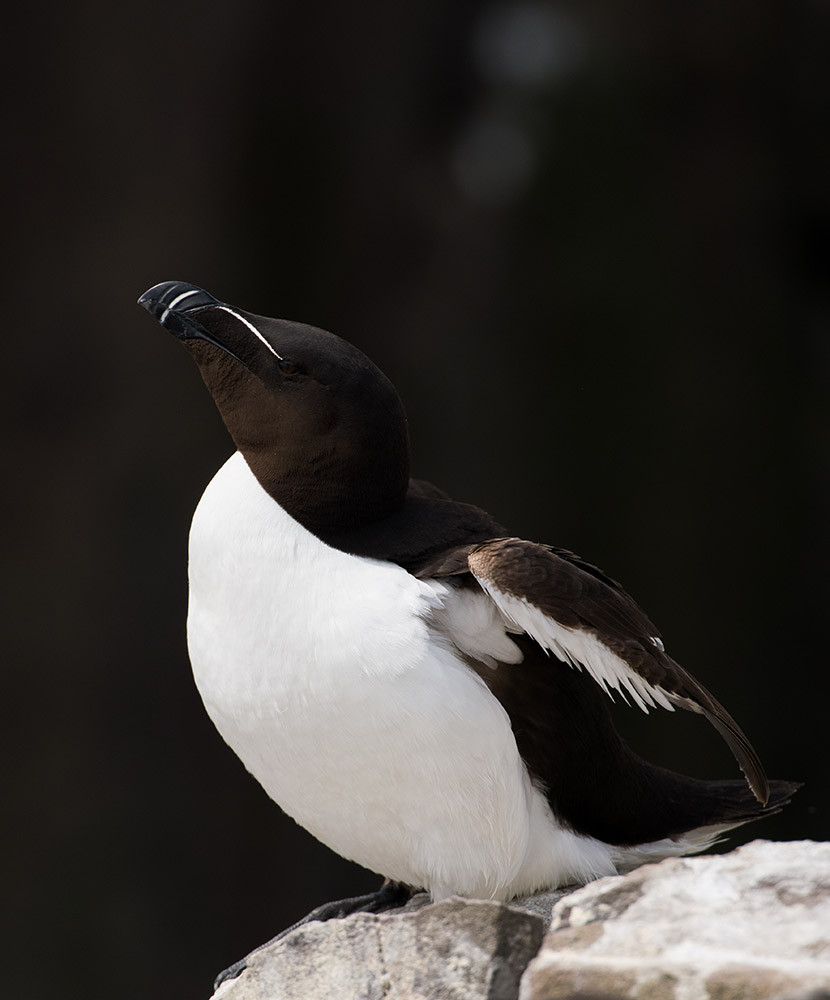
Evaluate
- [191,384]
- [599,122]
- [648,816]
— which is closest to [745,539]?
[599,122]

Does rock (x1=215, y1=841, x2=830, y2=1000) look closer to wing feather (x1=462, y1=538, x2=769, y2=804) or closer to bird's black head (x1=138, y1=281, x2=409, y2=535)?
wing feather (x1=462, y1=538, x2=769, y2=804)

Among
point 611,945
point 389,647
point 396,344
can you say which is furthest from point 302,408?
point 396,344

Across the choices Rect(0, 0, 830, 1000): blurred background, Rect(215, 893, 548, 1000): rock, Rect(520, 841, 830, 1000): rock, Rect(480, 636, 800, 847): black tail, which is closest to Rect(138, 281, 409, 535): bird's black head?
Rect(480, 636, 800, 847): black tail

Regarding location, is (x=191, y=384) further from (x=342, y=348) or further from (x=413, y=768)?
(x=413, y=768)

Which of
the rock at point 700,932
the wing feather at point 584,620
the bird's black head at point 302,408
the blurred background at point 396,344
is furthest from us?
the blurred background at point 396,344

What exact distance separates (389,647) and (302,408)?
331 mm

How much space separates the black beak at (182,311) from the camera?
1.64 metres

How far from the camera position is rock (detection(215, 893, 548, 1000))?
1.33 m

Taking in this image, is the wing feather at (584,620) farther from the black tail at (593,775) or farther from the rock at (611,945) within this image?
the rock at (611,945)

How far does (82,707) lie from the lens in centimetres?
346

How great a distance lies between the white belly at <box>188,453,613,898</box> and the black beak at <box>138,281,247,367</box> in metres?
0.20

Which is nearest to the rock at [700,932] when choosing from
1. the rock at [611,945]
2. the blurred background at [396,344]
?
the rock at [611,945]

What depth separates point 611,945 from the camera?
1132 mm

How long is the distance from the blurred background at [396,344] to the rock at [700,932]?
2.33m
